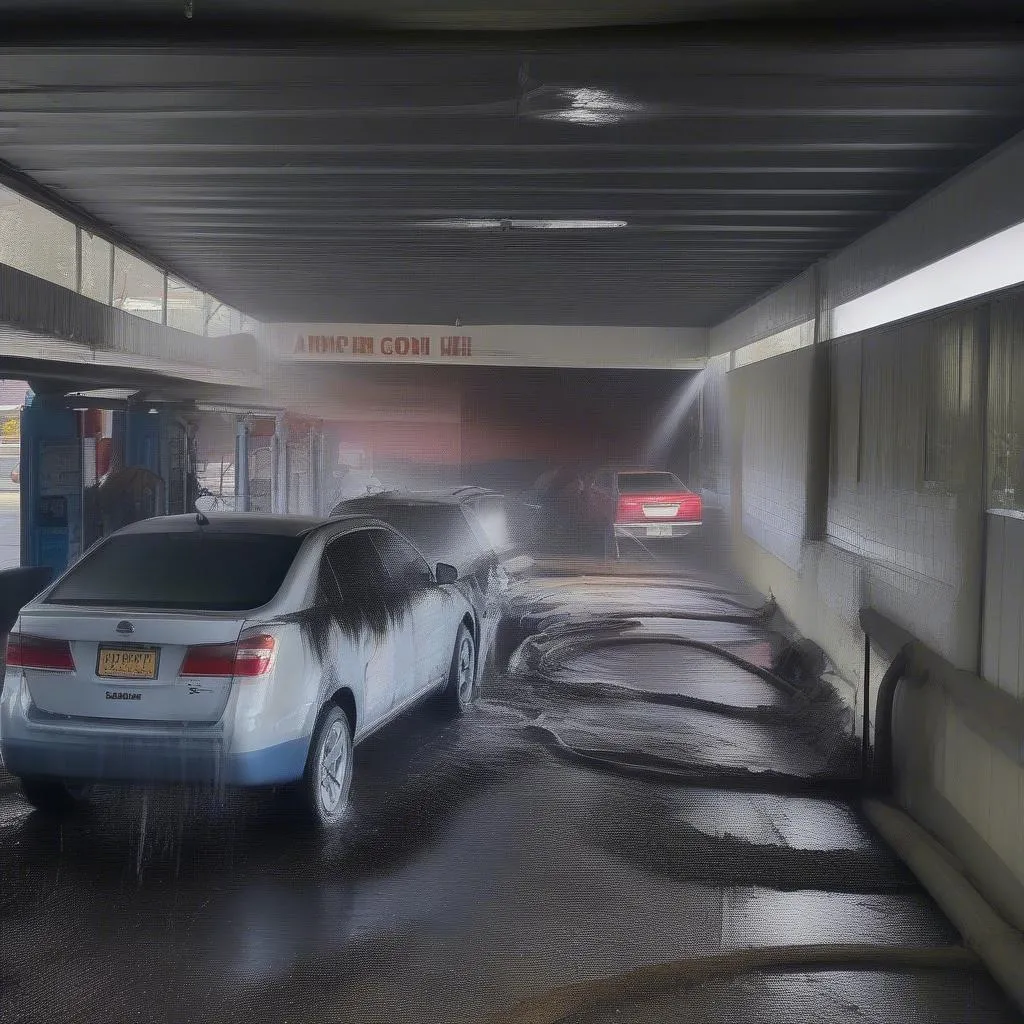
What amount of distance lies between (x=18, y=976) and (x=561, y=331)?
54.9ft

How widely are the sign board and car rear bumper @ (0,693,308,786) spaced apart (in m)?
14.7

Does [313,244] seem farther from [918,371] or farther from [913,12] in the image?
[913,12]

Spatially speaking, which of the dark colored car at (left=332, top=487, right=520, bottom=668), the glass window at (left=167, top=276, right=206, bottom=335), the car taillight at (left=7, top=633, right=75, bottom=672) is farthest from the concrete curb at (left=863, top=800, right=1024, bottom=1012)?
the glass window at (left=167, top=276, right=206, bottom=335)

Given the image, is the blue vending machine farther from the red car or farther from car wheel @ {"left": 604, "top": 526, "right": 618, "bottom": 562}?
the red car

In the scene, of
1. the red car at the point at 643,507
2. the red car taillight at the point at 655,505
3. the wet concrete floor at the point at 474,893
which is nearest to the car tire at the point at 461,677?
the wet concrete floor at the point at 474,893

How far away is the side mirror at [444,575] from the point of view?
7.94m

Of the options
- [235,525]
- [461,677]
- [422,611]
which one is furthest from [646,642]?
[235,525]

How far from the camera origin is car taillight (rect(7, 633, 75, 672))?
5.64 m

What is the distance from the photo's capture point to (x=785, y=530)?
13.3 m

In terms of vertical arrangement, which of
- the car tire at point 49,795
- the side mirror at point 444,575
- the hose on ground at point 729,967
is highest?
the side mirror at point 444,575

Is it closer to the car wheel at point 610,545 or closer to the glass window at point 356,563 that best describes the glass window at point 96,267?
the glass window at point 356,563

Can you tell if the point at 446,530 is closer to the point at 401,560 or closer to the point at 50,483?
the point at 50,483

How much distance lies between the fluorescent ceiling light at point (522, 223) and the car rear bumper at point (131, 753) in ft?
19.6

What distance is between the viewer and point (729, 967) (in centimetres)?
455
